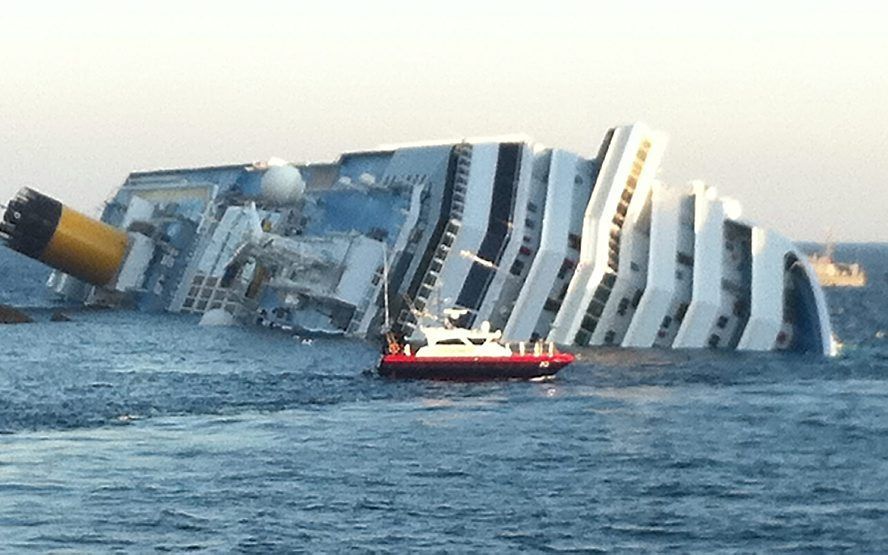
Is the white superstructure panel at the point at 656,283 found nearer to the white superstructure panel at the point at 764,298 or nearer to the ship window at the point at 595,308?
the ship window at the point at 595,308

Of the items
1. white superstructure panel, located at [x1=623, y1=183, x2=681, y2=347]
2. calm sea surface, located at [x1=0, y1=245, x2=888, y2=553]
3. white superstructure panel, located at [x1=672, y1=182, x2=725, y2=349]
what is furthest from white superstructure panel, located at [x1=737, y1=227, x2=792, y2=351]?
white superstructure panel, located at [x1=623, y1=183, x2=681, y2=347]

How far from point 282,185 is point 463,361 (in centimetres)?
3892

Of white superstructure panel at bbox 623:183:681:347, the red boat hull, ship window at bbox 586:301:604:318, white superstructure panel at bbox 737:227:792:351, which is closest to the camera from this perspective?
the red boat hull

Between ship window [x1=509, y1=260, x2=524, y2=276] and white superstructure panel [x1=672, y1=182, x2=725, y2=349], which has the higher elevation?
white superstructure panel [x1=672, y1=182, x2=725, y2=349]

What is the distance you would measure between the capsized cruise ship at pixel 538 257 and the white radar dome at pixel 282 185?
15.4 ft

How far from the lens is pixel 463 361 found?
242 feet

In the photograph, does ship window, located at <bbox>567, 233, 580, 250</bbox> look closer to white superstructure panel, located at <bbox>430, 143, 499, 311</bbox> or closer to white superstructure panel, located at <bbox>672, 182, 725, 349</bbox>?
white superstructure panel, located at <bbox>430, 143, 499, 311</bbox>

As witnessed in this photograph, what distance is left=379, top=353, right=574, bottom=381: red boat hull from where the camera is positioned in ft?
242

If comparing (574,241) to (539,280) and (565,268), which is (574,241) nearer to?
(565,268)

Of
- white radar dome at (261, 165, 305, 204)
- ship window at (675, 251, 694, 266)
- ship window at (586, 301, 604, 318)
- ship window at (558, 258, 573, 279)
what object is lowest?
white radar dome at (261, 165, 305, 204)

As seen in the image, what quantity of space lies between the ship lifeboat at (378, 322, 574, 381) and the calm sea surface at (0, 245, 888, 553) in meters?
1.11

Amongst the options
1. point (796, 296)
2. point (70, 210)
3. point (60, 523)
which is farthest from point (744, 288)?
point (60, 523)

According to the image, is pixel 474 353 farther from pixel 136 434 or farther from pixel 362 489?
pixel 362 489

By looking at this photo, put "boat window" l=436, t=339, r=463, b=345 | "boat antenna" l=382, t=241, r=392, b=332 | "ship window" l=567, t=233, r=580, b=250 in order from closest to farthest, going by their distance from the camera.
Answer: "boat window" l=436, t=339, r=463, b=345 < "boat antenna" l=382, t=241, r=392, b=332 < "ship window" l=567, t=233, r=580, b=250
